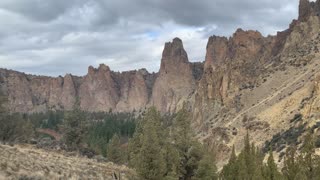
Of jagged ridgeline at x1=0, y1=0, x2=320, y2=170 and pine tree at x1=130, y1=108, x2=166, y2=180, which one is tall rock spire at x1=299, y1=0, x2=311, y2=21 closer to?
jagged ridgeline at x1=0, y1=0, x2=320, y2=170

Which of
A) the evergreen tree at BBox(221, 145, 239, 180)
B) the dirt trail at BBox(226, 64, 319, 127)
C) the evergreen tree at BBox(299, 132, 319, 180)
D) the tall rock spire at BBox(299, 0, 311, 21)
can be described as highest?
the tall rock spire at BBox(299, 0, 311, 21)

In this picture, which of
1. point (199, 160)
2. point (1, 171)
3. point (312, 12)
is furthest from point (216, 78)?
point (1, 171)

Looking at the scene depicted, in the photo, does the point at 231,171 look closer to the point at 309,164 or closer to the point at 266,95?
the point at 309,164

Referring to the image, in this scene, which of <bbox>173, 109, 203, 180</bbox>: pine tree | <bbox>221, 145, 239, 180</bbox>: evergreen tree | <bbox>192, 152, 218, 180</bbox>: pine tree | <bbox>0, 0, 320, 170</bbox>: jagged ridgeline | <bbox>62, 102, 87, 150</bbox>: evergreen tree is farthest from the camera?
<bbox>0, 0, 320, 170</bbox>: jagged ridgeline

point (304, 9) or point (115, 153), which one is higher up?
point (304, 9)

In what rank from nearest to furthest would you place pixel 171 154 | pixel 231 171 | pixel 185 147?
pixel 171 154 → pixel 185 147 → pixel 231 171

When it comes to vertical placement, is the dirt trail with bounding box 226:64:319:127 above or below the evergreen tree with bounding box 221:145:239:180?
above

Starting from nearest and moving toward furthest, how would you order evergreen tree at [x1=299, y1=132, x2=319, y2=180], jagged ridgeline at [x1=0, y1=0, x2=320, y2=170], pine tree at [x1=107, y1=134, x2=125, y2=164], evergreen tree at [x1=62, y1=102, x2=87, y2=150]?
A: evergreen tree at [x1=299, y1=132, x2=319, y2=180]
evergreen tree at [x1=62, y1=102, x2=87, y2=150]
pine tree at [x1=107, y1=134, x2=125, y2=164]
jagged ridgeline at [x1=0, y1=0, x2=320, y2=170]

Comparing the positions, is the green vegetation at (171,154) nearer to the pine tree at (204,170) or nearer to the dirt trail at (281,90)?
the pine tree at (204,170)

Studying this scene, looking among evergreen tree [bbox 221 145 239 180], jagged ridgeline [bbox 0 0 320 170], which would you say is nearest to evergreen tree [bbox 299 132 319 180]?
evergreen tree [bbox 221 145 239 180]

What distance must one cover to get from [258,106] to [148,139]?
75.6 metres

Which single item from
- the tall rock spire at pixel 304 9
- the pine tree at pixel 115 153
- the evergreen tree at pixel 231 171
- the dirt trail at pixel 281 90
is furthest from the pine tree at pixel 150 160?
the tall rock spire at pixel 304 9

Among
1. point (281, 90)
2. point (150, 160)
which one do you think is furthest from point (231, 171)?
point (281, 90)

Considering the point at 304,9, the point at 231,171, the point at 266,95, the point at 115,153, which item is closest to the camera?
the point at 231,171
